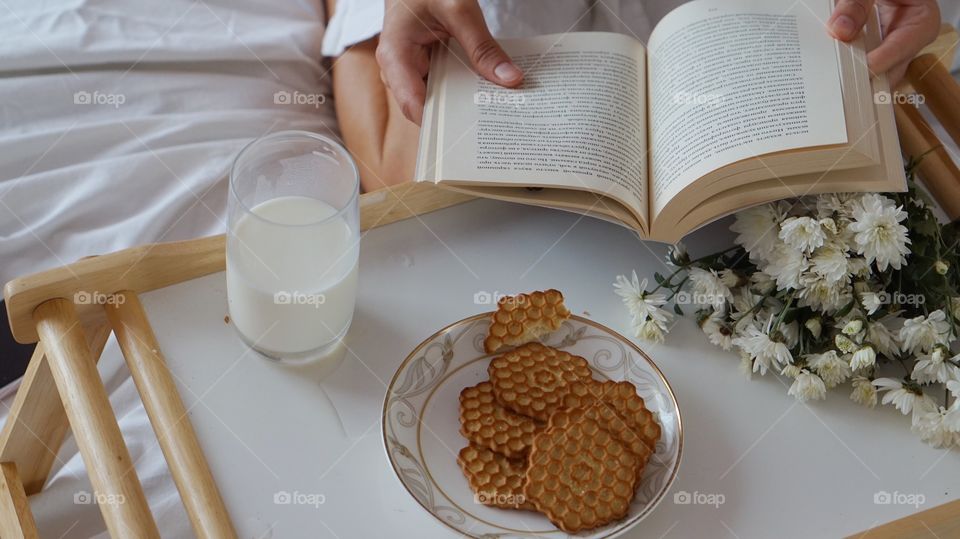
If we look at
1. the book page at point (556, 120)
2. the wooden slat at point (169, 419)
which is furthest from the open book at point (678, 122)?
the wooden slat at point (169, 419)

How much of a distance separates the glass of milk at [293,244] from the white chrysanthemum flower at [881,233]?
46 cm

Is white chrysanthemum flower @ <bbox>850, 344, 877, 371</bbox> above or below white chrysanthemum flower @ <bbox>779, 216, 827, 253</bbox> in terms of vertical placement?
below

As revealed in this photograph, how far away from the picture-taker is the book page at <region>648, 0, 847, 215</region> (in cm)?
87

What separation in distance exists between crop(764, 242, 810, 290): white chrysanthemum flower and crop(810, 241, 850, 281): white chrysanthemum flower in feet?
0.03

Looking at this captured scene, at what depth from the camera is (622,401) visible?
2.69ft

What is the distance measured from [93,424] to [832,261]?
665 millimetres

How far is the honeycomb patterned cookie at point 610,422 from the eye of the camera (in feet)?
2.57

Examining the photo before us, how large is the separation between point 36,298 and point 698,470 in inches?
24.2

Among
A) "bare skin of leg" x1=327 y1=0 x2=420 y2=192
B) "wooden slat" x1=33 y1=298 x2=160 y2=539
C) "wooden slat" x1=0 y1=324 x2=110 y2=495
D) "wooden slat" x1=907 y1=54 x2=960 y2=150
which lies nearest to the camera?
"wooden slat" x1=33 y1=298 x2=160 y2=539

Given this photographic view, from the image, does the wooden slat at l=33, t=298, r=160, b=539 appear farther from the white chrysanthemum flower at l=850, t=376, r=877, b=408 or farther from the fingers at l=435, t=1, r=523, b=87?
the white chrysanthemum flower at l=850, t=376, r=877, b=408

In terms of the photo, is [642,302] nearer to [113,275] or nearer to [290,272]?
[290,272]

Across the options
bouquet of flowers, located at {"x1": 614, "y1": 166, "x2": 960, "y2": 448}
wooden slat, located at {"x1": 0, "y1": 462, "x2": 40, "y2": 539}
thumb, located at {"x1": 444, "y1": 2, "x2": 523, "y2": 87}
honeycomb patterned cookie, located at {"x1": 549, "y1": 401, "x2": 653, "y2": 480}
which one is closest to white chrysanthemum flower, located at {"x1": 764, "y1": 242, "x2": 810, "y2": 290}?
bouquet of flowers, located at {"x1": 614, "y1": 166, "x2": 960, "y2": 448}

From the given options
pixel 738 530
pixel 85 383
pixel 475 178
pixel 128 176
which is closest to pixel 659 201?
pixel 475 178

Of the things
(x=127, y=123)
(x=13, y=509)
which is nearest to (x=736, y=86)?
(x=127, y=123)
